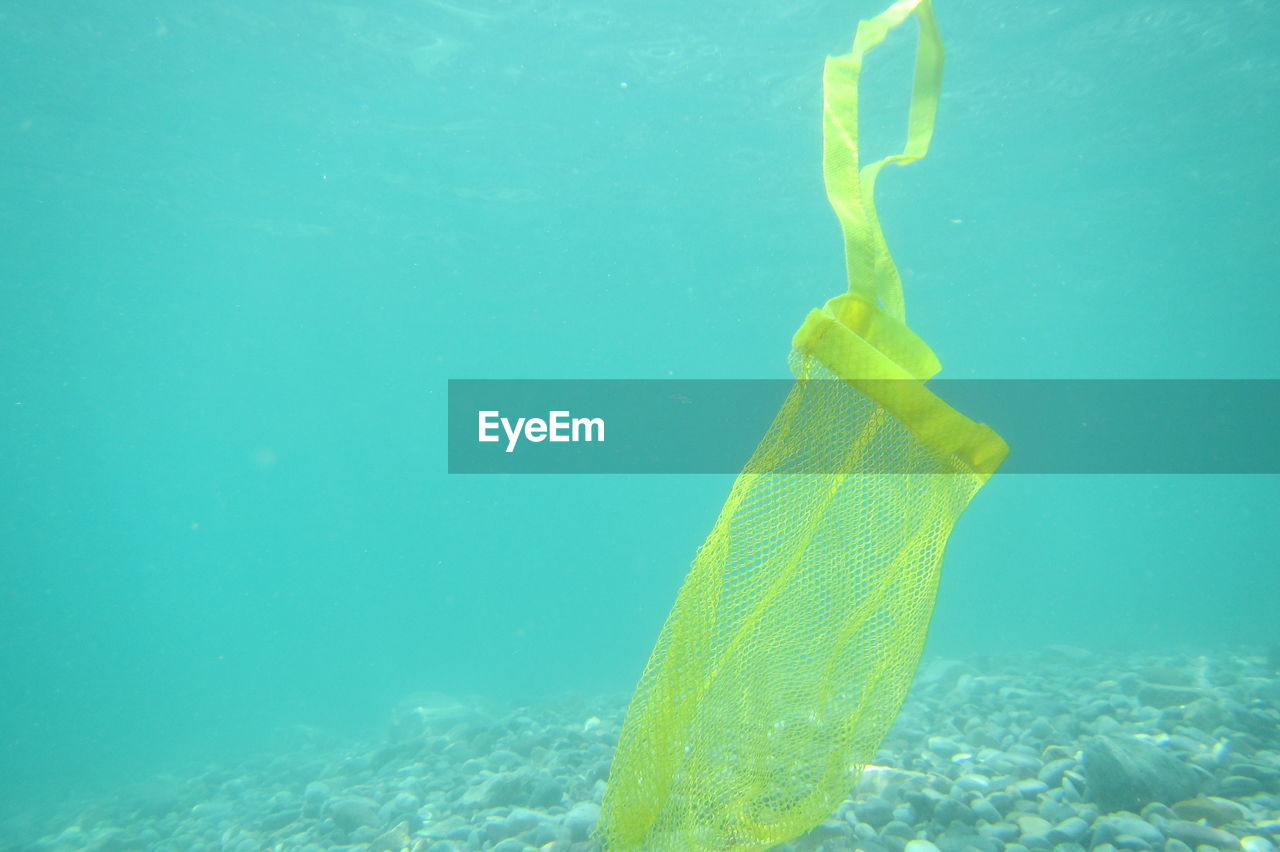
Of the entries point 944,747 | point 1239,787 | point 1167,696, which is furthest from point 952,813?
point 1167,696

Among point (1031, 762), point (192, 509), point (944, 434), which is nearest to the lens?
point (944, 434)

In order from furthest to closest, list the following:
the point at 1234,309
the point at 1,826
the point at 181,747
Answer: the point at 1234,309 → the point at 181,747 → the point at 1,826

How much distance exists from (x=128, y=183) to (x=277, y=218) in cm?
454

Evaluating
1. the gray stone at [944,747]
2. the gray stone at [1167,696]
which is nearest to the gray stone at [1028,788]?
the gray stone at [944,747]

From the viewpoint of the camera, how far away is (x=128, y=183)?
67.4 feet

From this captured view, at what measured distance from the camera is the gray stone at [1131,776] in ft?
12.1

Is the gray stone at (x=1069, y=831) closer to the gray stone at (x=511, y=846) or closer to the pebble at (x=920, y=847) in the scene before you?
the pebble at (x=920, y=847)

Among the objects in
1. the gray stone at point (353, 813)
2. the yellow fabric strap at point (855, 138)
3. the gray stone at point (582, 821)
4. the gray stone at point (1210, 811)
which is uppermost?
the yellow fabric strap at point (855, 138)

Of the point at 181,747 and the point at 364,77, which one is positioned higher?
the point at 364,77

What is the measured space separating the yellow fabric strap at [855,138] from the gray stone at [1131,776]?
3.40m

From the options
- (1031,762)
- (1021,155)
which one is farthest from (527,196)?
(1031,762)

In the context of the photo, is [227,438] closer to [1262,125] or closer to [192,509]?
[192,509]

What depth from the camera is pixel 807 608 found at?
1.96 meters

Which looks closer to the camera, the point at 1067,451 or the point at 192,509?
the point at 1067,451
